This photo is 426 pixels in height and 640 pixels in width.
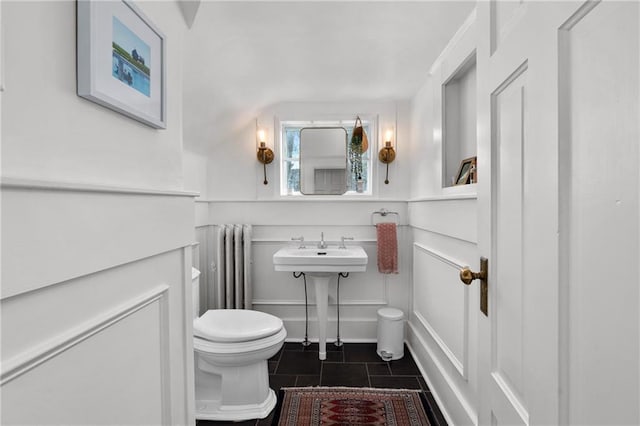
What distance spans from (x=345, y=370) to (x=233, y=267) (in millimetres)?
1176

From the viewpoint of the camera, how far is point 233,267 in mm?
2678

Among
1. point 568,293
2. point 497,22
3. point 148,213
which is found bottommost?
point 568,293

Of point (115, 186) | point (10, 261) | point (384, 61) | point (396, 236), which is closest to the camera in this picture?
point (10, 261)

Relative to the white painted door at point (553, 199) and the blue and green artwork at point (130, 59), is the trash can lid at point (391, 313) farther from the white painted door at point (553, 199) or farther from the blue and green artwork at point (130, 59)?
the blue and green artwork at point (130, 59)

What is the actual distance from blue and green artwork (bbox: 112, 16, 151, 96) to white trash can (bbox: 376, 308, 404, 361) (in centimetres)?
216

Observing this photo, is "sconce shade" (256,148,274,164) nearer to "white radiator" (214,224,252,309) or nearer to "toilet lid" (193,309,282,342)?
"white radiator" (214,224,252,309)

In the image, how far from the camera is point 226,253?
8.68ft

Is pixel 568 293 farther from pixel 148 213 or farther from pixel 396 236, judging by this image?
pixel 396 236

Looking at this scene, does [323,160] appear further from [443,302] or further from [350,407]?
[350,407]

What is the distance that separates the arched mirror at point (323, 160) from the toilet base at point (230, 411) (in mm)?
1629

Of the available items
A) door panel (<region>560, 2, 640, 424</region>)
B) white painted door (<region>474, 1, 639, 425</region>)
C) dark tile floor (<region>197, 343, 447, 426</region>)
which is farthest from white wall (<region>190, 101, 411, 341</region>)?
A: door panel (<region>560, 2, 640, 424</region>)

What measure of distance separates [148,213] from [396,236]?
2.06 m

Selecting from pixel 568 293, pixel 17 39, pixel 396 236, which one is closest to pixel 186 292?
pixel 17 39

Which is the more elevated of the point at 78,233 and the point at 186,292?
the point at 78,233
